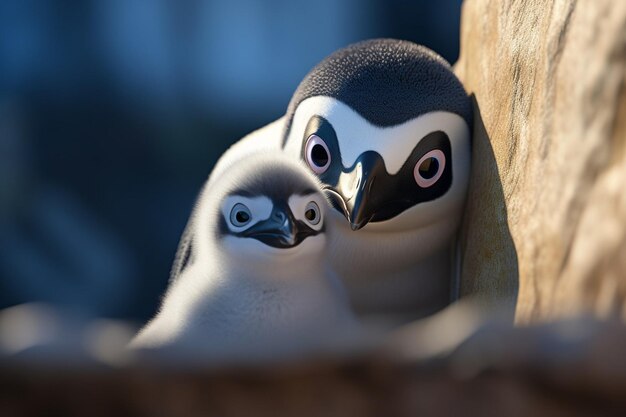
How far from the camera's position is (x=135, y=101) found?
316cm

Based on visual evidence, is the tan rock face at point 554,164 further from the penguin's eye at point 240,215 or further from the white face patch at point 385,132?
the penguin's eye at point 240,215

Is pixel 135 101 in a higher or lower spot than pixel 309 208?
higher

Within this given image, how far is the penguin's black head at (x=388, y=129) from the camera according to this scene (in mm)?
888

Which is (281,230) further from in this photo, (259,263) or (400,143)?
(400,143)

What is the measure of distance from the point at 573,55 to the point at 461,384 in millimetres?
269

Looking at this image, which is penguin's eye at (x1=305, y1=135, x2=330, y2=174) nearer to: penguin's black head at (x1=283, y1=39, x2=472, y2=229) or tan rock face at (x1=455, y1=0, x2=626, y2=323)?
penguin's black head at (x1=283, y1=39, x2=472, y2=229)

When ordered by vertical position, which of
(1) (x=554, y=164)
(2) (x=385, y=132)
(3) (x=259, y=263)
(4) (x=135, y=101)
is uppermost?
(4) (x=135, y=101)

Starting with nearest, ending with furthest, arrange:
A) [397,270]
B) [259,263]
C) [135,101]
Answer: [259,263], [397,270], [135,101]

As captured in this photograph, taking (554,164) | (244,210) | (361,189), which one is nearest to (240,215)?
(244,210)

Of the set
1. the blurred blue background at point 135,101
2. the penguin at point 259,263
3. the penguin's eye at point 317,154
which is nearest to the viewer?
the penguin at point 259,263

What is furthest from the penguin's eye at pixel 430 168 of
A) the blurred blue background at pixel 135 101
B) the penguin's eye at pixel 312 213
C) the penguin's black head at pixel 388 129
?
the blurred blue background at pixel 135 101

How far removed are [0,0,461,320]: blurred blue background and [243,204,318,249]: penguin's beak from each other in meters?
2.14

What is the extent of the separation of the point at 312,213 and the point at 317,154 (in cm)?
7

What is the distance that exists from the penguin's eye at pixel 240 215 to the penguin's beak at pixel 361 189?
0.28ft
